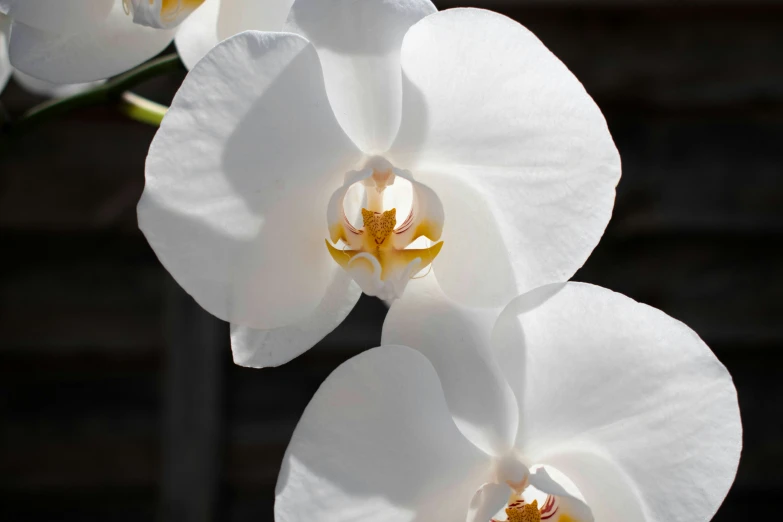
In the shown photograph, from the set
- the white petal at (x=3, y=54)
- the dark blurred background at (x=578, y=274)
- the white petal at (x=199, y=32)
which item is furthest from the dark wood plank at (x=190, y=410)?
the white petal at (x=199, y=32)

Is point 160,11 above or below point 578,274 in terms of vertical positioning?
above

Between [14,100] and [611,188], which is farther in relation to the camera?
[14,100]

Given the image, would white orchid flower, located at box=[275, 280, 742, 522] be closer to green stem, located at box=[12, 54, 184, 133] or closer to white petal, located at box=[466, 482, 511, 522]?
white petal, located at box=[466, 482, 511, 522]

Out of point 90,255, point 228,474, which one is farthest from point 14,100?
point 228,474

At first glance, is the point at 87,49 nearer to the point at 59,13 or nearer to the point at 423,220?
the point at 59,13

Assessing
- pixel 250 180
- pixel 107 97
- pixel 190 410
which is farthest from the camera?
pixel 190 410

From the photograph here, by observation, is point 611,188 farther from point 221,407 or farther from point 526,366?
point 221,407

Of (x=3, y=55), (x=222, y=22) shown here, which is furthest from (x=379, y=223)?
(x=3, y=55)
